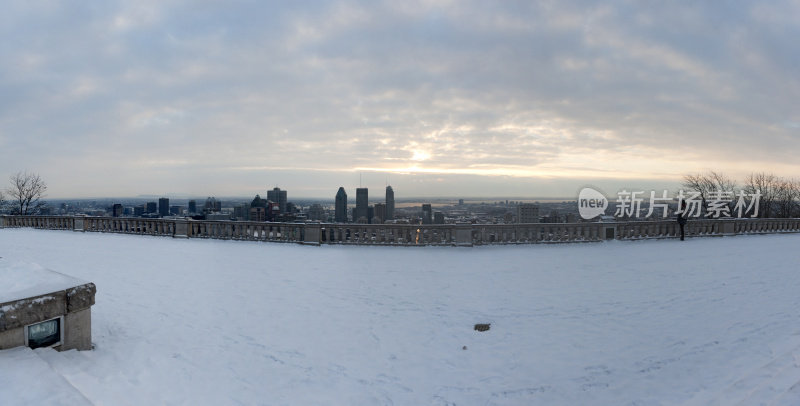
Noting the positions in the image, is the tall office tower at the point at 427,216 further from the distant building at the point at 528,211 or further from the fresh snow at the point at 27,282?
the fresh snow at the point at 27,282

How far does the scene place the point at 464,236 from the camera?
49.4ft

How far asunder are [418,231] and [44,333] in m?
11.8

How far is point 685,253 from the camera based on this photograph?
1375 centimetres

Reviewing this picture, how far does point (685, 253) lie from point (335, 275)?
12.3m

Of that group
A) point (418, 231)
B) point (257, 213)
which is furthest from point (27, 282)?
point (257, 213)

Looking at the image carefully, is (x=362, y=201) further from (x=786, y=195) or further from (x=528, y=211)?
(x=786, y=195)

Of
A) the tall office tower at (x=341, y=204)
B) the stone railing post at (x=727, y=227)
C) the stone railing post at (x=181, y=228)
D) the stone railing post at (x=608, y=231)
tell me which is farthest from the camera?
the tall office tower at (x=341, y=204)

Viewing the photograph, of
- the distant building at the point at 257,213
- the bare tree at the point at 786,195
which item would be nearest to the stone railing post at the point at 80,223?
the distant building at the point at 257,213

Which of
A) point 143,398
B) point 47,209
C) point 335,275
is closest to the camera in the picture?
point 143,398

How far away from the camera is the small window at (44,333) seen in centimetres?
418

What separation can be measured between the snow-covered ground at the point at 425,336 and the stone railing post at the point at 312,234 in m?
4.00

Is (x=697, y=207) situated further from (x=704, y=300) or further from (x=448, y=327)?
(x=448, y=327)

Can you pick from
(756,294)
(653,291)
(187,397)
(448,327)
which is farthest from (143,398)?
(756,294)

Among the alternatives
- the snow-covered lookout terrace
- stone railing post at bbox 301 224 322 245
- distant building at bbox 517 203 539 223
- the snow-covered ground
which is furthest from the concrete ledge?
distant building at bbox 517 203 539 223
